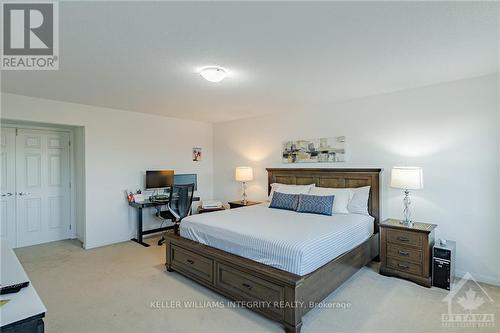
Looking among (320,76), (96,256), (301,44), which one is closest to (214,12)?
(301,44)

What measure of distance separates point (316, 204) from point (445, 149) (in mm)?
1727

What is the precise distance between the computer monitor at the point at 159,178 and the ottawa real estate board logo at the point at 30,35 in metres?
2.59

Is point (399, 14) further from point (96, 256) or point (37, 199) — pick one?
point (37, 199)

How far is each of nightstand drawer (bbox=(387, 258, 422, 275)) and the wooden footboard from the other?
292 mm

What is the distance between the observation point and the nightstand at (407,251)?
10.0ft

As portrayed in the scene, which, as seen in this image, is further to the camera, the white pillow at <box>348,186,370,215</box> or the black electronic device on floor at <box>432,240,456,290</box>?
the white pillow at <box>348,186,370,215</box>

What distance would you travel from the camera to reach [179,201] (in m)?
4.60

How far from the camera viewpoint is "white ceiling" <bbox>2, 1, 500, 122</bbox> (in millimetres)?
1786

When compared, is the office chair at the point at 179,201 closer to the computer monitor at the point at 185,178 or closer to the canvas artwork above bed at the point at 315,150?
the computer monitor at the point at 185,178

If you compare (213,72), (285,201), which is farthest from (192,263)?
(213,72)

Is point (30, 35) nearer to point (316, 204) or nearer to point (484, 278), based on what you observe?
point (316, 204)

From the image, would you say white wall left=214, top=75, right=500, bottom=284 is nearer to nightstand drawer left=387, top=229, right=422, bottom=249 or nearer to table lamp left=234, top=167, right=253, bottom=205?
nightstand drawer left=387, top=229, right=422, bottom=249

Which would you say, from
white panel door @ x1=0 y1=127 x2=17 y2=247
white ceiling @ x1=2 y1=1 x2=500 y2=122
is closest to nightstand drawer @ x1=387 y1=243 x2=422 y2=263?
white ceiling @ x1=2 y1=1 x2=500 y2=122

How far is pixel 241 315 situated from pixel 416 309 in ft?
5.47
